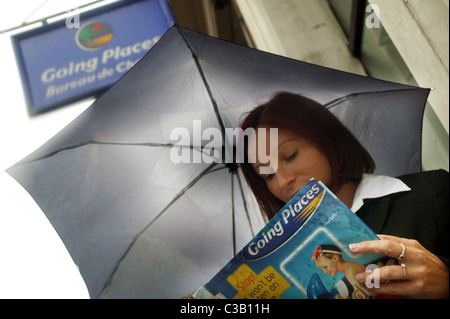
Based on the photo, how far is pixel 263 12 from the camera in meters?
2.86

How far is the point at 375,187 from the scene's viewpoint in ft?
5.65

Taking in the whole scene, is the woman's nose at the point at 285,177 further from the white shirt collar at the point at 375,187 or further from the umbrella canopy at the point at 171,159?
the white shirt collar at the point at 375,187

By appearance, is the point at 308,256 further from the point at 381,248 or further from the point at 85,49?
the point at 85,49

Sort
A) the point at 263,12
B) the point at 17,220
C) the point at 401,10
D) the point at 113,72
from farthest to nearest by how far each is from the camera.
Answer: the point at 263,12 < the point at 17,220 < the point at 113,72 < the point at 401,10

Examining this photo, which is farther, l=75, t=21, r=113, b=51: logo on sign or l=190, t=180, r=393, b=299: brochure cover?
l=75, t=21, r=113, b=51: logo on sign

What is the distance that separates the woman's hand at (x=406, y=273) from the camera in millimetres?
1232

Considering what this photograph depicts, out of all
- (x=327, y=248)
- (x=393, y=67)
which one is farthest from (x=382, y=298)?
(x=393, y=67)

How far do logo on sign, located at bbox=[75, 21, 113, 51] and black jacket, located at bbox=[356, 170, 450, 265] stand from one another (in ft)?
5.48

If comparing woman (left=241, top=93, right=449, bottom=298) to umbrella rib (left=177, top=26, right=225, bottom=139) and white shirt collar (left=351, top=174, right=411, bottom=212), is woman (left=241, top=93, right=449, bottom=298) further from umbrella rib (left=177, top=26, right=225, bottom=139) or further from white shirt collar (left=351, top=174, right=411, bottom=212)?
umbrella rib (left=177, top=26, right=225, bottom=139)

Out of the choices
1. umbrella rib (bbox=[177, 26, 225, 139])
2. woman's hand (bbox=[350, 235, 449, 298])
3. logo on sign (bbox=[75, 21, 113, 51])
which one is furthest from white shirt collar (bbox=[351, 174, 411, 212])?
logo on sign (bbox=[75, 21, 113, 51])

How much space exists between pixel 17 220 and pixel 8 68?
2.99 ft

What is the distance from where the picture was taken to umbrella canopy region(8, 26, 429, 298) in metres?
1.77

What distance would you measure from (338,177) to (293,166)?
208mm

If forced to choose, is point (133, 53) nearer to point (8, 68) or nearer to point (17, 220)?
point (8, 68)
